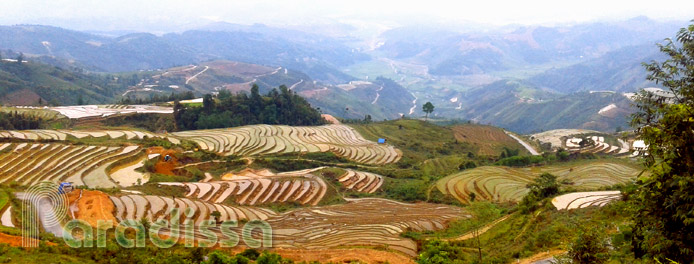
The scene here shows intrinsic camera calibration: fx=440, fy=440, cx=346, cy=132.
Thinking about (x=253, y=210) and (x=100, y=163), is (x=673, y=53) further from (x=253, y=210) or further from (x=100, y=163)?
(x=100, y=163)

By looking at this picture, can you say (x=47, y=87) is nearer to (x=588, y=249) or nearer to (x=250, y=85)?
(x=250, y=85)

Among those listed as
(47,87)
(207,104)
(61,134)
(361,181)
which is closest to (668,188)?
(361,181)

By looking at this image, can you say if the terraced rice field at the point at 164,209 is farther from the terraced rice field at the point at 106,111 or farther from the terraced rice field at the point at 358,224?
the terraced rice field at the point at 106,111

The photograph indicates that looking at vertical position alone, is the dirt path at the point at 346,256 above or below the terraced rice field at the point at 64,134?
above

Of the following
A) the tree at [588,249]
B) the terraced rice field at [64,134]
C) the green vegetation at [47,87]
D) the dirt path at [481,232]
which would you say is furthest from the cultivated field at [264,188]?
the green vegetation at [47,87]

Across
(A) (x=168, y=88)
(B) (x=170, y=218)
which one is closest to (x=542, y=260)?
(B) (x=170, y=218)

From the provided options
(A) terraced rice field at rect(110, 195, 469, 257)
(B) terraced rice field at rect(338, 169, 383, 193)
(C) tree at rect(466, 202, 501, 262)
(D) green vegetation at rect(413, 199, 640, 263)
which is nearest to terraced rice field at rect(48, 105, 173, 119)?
(B) terraced rice field at rect(338, 169, 383, 193)
